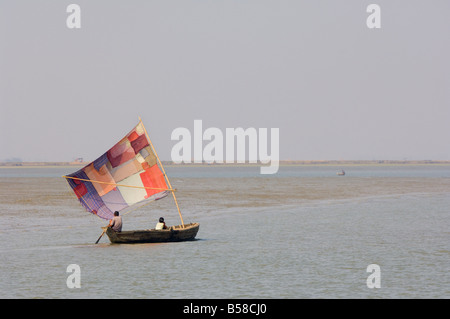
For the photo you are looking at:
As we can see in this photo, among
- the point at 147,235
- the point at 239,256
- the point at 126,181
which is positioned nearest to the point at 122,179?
the point at 126,181

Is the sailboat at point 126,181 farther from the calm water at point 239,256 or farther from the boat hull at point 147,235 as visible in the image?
the calm water at point 239,256

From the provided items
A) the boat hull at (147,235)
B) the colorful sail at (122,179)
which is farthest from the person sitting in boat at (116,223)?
the colorful sail at (122,179)

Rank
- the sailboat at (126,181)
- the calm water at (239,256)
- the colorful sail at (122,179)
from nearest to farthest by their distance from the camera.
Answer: the calm water at (239,256)
the sailboat at (126,181)
the colorful sail at (122,179)

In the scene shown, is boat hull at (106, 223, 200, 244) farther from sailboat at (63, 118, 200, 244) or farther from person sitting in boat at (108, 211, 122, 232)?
person sitting in boat at (108, 211, 122, 232)

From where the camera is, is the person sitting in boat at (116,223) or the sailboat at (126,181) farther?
the sailboat at (126,181)

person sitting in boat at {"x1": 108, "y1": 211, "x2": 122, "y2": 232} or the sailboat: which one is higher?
the sailboat

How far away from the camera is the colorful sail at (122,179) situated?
36156mm

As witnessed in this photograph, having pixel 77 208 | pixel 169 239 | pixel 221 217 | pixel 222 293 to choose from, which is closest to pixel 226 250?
pixel 169 239

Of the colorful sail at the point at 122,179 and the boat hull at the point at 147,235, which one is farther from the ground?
the colorful sail at the point at 122,179

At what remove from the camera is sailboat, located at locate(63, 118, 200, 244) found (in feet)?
118

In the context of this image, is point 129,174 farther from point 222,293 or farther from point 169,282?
point 222,293

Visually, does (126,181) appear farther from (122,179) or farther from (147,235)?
(147,235)

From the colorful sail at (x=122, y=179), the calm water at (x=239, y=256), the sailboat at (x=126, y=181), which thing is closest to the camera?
the calm water at (x=239, y=256)

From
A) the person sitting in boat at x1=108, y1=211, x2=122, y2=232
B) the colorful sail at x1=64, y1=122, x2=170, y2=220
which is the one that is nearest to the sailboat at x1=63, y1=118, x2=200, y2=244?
the colorful sail at x1=64, y1=122, x2=170, y2=220
